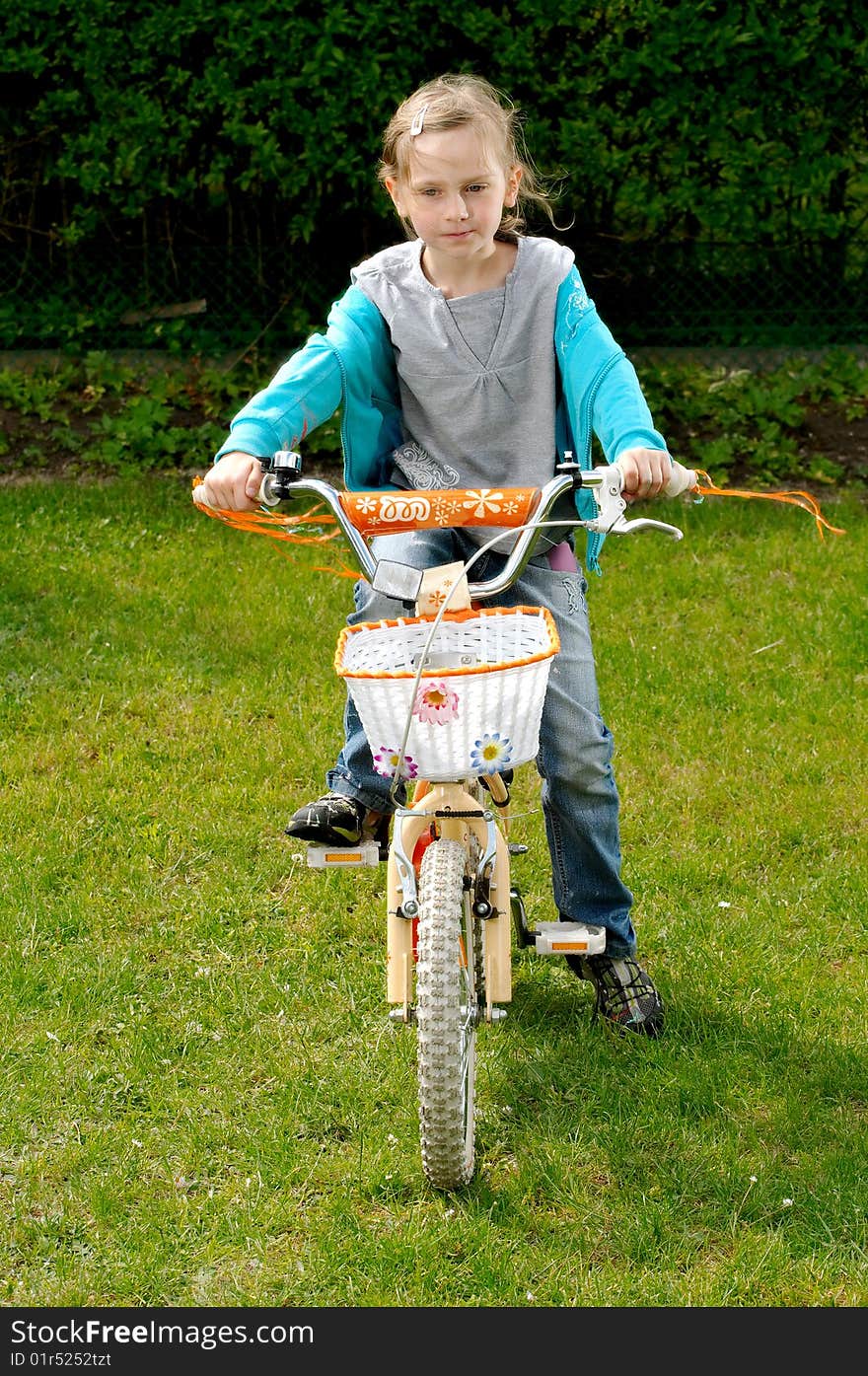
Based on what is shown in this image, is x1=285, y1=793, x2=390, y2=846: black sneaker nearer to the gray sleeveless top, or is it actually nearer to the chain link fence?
the gray sleeveless top

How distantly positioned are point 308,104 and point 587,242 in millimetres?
1450

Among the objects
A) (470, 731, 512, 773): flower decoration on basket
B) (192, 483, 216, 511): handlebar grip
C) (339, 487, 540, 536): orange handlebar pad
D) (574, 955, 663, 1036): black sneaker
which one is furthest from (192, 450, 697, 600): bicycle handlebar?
(574, 955, 663, 1036): black sneaker

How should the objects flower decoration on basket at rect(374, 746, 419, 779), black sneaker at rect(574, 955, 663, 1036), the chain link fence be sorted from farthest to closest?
the chain link fence, black sneaker at rect(574, 955, 663, 1036), flower decoration on basket at rect(374, 746, 419, 779)

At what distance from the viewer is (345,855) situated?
337 cm

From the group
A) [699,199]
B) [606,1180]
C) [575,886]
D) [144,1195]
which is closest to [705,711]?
[575,886]

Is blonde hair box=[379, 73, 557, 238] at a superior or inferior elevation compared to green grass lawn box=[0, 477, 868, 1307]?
superior

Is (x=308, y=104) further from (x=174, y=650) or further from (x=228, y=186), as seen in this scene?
(x=174, y=650)

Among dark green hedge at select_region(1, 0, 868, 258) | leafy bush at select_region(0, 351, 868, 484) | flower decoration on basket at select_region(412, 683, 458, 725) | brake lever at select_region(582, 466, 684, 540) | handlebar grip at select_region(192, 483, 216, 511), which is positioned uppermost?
dark green hedge at select_region(1, 0, 868, 258)

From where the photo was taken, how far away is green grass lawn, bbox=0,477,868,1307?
285cm

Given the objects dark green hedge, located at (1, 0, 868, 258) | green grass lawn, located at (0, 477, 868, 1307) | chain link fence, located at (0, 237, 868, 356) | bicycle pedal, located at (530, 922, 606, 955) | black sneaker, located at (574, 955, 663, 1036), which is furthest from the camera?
chain link fence, located at (0, 237, 868, 356)

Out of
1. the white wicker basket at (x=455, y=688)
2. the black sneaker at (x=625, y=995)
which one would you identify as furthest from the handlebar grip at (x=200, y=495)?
the black sneaker at (x=625, y=995)

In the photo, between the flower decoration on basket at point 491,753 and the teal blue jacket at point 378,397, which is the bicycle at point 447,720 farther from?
the teal blue jacket at point 378,397

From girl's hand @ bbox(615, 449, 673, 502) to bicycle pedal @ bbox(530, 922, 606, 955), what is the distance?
105cm

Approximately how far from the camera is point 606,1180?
3.03 m
